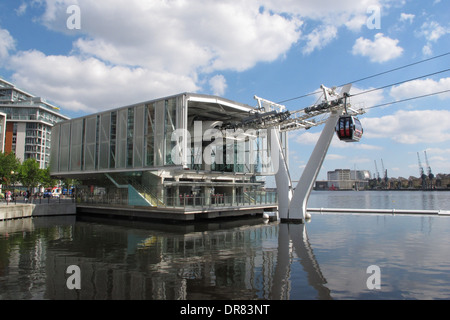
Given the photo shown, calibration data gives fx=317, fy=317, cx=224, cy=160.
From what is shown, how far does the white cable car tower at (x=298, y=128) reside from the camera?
86.4 feet

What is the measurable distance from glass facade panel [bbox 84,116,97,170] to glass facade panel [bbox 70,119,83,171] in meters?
1.33

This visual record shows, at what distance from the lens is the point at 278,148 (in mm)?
30812

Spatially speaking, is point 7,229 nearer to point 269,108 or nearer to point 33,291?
point 33,291

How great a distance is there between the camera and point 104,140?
38688 mm

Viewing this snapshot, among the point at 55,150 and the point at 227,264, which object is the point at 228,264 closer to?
the point at 227,264

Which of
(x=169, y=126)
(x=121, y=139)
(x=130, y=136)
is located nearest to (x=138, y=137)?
(x=130, y=136)

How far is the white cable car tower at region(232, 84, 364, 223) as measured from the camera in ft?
86.4

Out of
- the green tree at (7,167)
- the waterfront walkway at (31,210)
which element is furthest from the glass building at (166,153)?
the green tree at (7,167)

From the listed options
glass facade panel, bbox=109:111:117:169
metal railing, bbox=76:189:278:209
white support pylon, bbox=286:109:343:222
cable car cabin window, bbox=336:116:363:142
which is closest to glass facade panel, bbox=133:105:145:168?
glass facade panel, bbox=109:111:117:169

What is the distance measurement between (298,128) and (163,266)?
22.4 m
